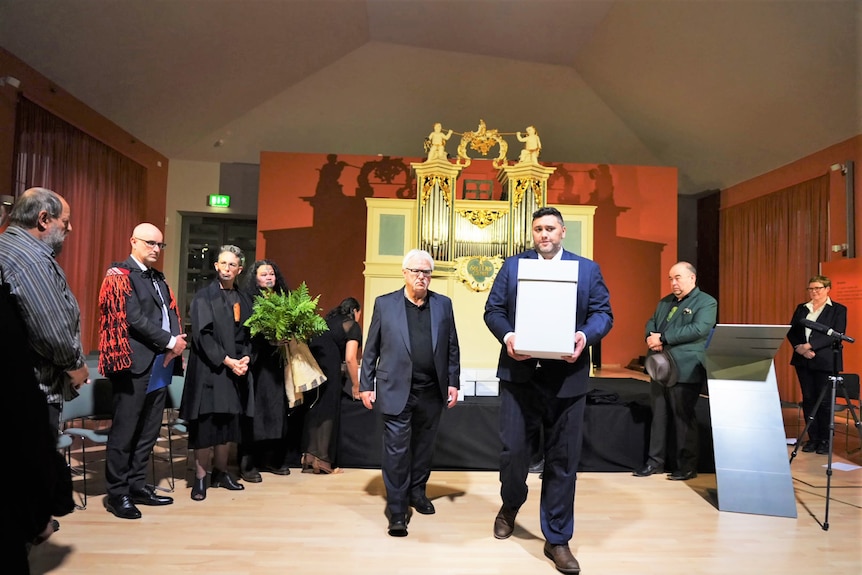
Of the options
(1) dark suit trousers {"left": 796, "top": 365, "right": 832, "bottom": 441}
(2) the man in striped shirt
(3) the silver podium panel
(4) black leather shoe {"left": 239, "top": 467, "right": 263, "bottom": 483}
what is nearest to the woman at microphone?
(1) dark suit trousers {"left": 796, "top": 365, "right": 832, "bottom": 441}

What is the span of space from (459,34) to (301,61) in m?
2.30

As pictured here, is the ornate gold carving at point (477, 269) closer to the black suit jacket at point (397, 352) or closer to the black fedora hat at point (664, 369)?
the black fedora hat at point (664, 369)

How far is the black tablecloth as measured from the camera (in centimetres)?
390

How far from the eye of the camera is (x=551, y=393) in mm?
2445

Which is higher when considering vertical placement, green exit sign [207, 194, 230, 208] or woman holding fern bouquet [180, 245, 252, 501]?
green exit sign [207, 194, 230, 208]

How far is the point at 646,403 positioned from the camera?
158 inches

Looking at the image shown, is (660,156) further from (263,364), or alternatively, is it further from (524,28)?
(263,364)

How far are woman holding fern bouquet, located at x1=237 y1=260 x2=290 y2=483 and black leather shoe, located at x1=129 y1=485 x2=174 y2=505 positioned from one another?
537mm

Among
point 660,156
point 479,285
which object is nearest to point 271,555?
point 479,285

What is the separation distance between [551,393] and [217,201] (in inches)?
308

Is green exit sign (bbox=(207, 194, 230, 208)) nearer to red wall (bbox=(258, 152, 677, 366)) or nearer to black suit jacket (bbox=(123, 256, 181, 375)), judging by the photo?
red wall (bbox=(258, 152, 677, 366))

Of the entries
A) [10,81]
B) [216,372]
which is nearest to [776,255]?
[216,372]

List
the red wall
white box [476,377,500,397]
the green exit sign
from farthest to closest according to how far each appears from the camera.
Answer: the green exit sign, the red wall, white box [476,377,500,397]

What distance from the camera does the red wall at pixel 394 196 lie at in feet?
26.7
